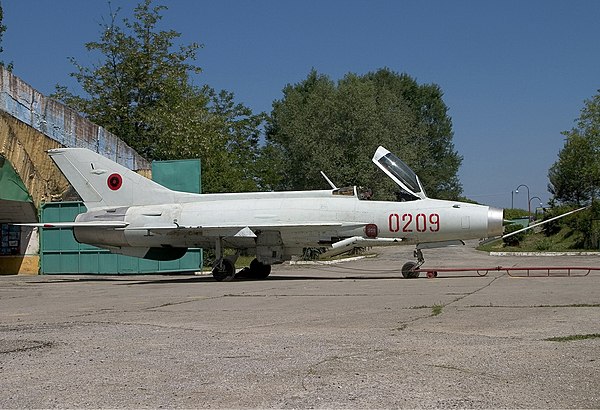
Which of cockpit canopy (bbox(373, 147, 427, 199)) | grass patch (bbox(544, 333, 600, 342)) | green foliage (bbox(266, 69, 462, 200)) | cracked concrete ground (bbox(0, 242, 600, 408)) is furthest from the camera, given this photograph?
green foliage (bbox(266, 69, 462, 200))

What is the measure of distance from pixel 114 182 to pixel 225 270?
4.06 meters

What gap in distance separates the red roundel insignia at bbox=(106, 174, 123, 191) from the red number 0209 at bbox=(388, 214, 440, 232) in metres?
7.54

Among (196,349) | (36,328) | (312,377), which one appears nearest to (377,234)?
(36,328)

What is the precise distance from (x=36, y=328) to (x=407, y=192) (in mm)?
11045

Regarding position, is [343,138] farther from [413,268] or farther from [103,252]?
[413,268]

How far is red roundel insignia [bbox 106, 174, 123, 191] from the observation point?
20562mm

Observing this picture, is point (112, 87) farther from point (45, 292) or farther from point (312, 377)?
point (312, 377)

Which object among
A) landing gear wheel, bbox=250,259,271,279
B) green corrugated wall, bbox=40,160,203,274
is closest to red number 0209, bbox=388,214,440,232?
landing gear wheel, bbox=250,259,271,279

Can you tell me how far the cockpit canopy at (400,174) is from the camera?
60.5ft

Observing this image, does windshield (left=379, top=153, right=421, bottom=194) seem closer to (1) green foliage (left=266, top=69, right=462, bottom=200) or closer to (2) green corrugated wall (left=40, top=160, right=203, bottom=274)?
(2) green corrugated wall (left=40, top=160, right=203, bottom=274)

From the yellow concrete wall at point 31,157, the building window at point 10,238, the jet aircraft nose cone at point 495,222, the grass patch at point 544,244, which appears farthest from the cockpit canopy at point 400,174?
the grass patch at point 544,244

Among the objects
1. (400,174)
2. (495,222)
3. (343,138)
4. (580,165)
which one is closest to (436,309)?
(495,222)

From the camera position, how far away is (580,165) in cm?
6069

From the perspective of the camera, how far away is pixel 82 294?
1584cm
